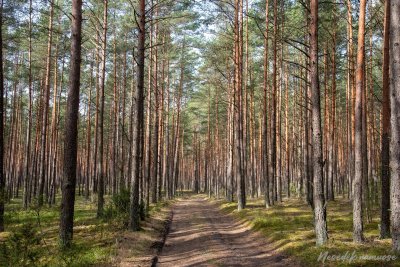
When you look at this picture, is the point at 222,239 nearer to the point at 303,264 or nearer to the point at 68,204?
the point at 303,264

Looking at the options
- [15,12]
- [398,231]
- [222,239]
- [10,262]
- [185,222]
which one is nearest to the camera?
[10,262]

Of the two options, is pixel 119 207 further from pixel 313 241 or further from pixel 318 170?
pixel 318 170

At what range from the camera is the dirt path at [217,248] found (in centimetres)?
837

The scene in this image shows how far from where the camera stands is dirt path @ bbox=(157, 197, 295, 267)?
8.37 m

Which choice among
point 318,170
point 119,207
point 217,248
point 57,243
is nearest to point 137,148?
point 119,207

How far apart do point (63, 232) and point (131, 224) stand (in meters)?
3.36

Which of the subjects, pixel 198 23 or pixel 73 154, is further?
pixel 198 23

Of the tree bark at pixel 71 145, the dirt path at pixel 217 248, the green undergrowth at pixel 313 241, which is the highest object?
the tree bark at pixel 71 145

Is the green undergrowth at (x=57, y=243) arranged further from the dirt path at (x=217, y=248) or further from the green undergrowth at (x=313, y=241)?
the green undergrowth at (x=313, y=241)

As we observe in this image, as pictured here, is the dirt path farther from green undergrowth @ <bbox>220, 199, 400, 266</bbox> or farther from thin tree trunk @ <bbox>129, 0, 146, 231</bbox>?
thin tree trunk @ <bbox>129, 0, 146, 231</bbox>

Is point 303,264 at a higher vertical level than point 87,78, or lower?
lower

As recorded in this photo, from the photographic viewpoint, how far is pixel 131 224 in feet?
38.3

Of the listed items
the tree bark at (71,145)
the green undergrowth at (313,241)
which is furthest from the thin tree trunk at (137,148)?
the green undergrowth at (313,241)

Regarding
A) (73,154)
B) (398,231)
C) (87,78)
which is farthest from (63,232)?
(87,78)
